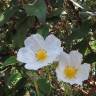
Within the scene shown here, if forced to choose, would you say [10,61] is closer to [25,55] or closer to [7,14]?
[25,55]

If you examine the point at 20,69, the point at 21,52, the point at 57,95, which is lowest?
the point at 57,95

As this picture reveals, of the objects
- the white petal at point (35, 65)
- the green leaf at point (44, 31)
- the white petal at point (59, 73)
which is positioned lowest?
the white petal at point (59, 73)

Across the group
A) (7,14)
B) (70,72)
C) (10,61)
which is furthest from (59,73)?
(7,14)

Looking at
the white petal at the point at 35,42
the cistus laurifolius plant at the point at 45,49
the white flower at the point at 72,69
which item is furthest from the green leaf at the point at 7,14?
the white flower at the point at 72,69

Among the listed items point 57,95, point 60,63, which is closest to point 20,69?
point 60,63

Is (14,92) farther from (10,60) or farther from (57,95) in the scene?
(10,60)

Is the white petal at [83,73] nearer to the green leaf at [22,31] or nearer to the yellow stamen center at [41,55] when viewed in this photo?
the yellow stamen center at [41,55]

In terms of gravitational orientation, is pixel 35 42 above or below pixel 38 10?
below
